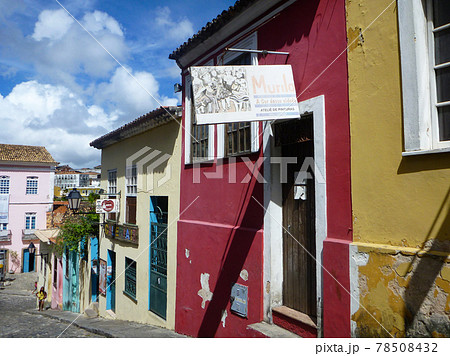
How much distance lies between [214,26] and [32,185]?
101 ft

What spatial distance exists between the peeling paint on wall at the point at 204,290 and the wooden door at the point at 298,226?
5.95 ft

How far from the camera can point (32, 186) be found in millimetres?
31609

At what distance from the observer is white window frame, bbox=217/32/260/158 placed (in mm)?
5637

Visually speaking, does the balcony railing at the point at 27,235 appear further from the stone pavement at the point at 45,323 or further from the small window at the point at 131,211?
the small window at the point at 131,211

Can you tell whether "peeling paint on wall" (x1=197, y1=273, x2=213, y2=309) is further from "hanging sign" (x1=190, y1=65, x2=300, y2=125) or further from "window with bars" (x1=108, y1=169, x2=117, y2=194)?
"window with bars" (x1=108, y1=169, x2=117, y2=194)

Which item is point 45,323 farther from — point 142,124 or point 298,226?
point 298,226

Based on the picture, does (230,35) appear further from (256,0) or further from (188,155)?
(188,155)

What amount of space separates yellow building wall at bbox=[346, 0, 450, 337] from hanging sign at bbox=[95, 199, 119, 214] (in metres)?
8.95

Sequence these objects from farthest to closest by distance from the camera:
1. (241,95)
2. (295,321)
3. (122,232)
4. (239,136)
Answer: (122,232) → (239,136) → (295,321) → (241,95)

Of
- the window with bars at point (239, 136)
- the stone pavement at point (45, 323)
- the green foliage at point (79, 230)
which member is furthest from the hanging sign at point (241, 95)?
the green foliage at point (79, 230)

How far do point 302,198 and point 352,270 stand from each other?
138cm

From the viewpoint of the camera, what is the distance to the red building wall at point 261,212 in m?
4.14

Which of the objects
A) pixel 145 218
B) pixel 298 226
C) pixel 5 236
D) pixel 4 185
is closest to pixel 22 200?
pixel 4 185

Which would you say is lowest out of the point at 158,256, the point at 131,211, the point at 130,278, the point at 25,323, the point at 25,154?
the point at 25,323
